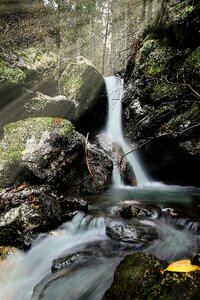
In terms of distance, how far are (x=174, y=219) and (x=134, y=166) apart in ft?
13.8

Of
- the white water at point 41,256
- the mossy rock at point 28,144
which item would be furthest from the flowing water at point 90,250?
the mossy rock at point 28,144

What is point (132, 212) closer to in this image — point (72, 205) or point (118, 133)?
point (72, 205)

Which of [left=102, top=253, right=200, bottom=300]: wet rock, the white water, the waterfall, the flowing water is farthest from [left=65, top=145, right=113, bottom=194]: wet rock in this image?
[left=102, top=253, right=200, bottom=300]: wet rock

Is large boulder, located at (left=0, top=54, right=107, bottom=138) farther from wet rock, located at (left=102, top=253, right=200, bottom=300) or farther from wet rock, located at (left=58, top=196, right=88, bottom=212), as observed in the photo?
wet rock, located at (left=102, top=253, right=200, bottom=300)

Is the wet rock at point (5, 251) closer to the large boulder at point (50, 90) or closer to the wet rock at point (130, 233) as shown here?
the wet rock at point (130, 233)

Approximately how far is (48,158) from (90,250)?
11.8 ft

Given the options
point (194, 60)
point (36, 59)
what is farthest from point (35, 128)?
point (194, 60)

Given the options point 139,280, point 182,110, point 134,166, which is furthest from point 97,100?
point 139,280

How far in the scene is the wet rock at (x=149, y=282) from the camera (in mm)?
2488

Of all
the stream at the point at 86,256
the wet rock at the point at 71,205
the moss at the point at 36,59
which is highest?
the moss at the point at 36,59

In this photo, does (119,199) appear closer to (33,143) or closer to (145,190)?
(145,190)

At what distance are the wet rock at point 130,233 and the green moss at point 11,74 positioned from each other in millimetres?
6394

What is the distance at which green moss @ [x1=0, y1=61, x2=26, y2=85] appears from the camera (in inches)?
356

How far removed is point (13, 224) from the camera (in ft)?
16.8
